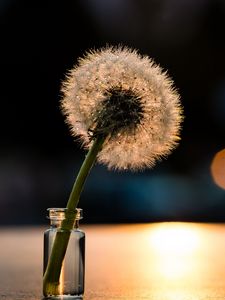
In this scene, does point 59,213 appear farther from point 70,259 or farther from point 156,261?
point 156,261

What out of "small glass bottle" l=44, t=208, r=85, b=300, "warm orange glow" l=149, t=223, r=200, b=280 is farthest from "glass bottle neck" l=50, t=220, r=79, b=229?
"warm orange glow" l=149, t=223, r=200, b=280

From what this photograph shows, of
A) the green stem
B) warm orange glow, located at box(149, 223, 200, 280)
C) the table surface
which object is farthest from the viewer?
warm orange glow, located at box(149, 223, 200, 280)

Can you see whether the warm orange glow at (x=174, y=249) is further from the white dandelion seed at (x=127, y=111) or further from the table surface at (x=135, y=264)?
the white dandelion seed at (x=127, y=111)

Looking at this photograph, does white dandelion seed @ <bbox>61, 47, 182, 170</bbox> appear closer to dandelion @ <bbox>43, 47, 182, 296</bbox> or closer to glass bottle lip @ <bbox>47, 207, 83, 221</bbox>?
dandelion @ <bbox>43, 47, 182, 296</bbox>

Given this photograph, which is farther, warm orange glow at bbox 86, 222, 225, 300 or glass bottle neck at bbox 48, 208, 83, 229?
warm orange glow at bbox 86, 222, 225, 300

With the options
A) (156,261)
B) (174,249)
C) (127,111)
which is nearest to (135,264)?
(156,261)

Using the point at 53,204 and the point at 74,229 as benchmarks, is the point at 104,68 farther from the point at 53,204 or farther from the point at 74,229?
the point at 53,204
